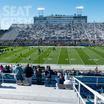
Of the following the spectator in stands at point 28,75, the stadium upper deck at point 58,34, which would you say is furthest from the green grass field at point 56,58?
the stadium upper deck at point 58,34

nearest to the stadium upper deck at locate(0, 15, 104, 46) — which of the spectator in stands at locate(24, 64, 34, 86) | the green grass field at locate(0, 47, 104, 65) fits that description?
the green grass field at locate(0, 47, 104, 65)

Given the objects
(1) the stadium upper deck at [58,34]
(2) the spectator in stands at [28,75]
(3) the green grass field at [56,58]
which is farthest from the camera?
(1) the stadium upper deck at [58,34]

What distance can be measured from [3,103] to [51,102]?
1.38 meters

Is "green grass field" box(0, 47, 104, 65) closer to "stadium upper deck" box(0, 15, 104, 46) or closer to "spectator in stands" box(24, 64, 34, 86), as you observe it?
"spectator in stands" box(24, 64, 34, 86)

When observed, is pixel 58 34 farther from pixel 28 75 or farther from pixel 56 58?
pixel 28 75

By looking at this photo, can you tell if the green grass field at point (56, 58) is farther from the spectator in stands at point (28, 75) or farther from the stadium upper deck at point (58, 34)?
the stadium upper deck at point (58, 34)

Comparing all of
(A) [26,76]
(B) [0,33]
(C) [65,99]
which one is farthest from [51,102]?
(B) [0,33]

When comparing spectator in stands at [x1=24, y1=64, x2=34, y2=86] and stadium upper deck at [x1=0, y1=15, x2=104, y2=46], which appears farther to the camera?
stadium upper deck at [x1=0, y1=15, x2=104, y2=46]

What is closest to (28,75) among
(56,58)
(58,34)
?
(56,58)

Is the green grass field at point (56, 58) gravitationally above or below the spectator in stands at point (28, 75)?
below

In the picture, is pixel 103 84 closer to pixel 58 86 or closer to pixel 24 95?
pixel 58 86

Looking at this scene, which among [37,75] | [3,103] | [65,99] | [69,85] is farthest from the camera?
[37,75]

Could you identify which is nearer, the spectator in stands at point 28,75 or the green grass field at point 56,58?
the spectator in stands at point 28,75

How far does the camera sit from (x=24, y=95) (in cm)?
1016
